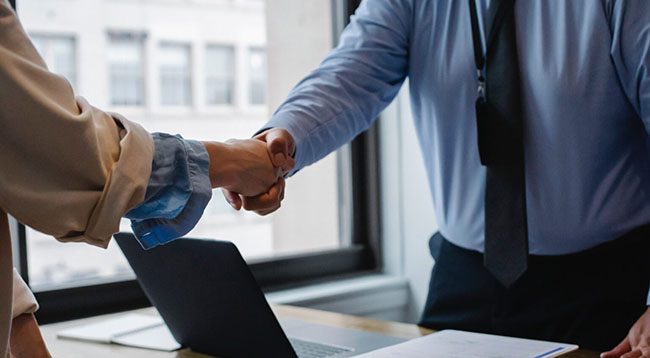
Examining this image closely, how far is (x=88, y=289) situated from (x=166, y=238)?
1.10m

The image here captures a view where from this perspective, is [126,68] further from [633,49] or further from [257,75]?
[633,49]

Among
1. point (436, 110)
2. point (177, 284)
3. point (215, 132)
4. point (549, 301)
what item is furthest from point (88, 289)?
point (549, 301)

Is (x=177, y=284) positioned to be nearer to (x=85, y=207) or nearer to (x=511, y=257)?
(x=85, y=207)

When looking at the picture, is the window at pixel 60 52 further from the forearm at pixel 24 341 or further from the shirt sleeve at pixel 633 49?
the shirt sleeve at pixel 633 49

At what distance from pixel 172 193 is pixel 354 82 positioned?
742 mm

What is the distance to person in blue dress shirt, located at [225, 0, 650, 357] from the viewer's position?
1421 mm

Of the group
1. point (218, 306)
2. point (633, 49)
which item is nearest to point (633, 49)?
point (633, 49)

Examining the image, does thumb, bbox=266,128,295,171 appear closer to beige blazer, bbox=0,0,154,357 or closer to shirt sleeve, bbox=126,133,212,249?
shirt sleeve, bbox=126,133,212,249

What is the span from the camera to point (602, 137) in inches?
57.3

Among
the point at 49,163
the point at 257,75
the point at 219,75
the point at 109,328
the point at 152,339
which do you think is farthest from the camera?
the point at 257,75

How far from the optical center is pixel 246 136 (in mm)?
2510

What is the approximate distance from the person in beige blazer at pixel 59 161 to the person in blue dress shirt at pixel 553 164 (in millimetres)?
458

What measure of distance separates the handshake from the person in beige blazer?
19 cm

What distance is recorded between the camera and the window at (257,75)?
2604 mm
